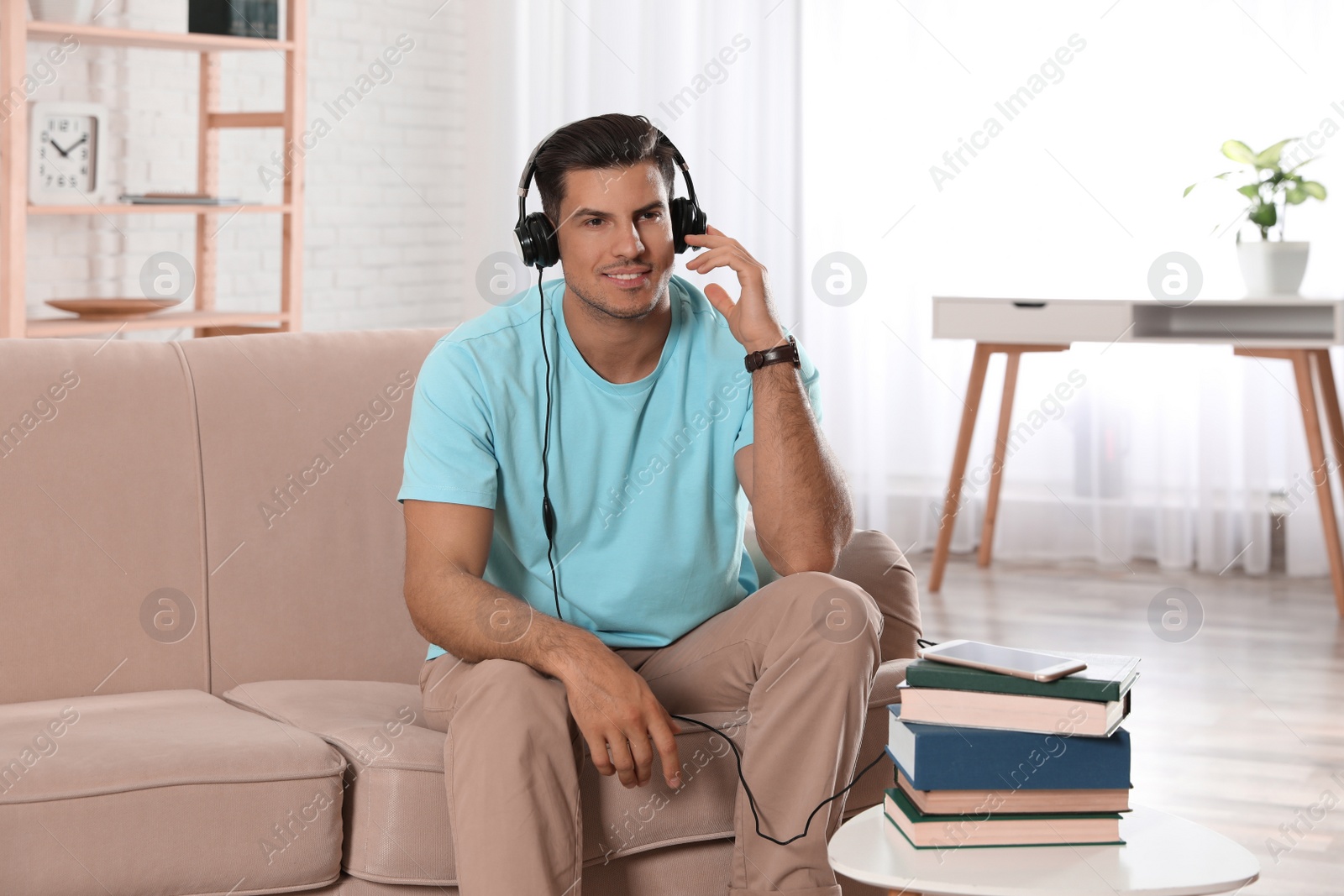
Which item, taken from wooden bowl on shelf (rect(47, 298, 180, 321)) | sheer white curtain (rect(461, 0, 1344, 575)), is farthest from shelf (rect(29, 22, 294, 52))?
sheer white curtain (rect(461, 0, 1344, 575))

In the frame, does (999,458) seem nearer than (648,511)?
No

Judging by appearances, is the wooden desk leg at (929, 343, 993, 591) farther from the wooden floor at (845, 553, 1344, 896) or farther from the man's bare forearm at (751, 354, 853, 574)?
the man's bare forearm at (751, 354, 853, 574)

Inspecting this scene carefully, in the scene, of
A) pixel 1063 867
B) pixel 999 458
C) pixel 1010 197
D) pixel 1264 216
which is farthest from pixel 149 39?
pixel 1063 867

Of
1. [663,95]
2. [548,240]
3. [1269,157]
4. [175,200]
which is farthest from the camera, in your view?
[663,95]

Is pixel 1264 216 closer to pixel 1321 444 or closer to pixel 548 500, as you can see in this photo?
pixel 1321 444

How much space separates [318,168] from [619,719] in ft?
10.6

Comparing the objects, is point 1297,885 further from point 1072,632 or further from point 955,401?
point 955,401

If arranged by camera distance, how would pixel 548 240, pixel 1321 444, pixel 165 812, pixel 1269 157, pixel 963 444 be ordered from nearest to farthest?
1. pixel 165 812
2. pixel 548 240
3. pixel 1321 444
4. pixel 1269 157
5. pixel 963 444

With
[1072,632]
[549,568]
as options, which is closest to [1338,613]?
[1072,632]

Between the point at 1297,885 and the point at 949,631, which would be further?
the point at 949,631

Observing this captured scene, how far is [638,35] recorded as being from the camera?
485 centimetres

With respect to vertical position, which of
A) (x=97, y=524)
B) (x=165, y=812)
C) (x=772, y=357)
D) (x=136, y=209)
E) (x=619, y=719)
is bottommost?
(x=165, y=812)

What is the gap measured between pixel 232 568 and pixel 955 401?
301 centimetres

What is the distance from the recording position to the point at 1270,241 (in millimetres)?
3865
